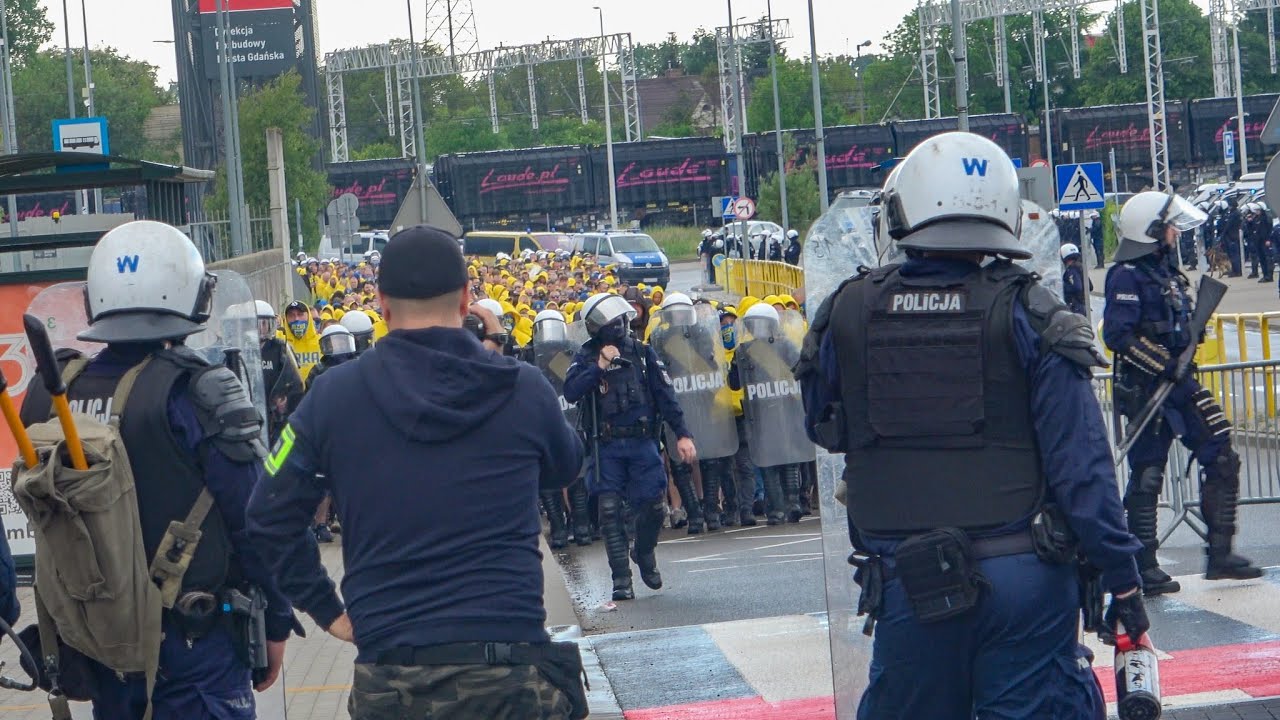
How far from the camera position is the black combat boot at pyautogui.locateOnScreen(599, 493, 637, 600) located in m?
10.3

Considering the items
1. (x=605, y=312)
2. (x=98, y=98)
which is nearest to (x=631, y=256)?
(x=605, y=312)

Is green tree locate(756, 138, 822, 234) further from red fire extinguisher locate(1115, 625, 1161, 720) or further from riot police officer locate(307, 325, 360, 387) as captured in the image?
red fire extinguisher locate(1115, 625, 1161, 720)

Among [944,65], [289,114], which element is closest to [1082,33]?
[944,65]

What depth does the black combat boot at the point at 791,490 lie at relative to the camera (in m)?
13.7

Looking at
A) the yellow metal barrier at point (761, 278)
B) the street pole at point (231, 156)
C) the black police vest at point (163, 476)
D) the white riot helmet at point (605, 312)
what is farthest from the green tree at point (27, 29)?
the black police vest at point (163, 476)

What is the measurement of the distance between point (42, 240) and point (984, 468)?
270 inches

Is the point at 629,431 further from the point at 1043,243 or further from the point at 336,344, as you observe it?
the point at 1043,243

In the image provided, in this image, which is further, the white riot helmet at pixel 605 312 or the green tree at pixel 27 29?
the green tree at pixel 27 29

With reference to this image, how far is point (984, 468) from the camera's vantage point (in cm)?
387

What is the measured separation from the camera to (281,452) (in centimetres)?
347

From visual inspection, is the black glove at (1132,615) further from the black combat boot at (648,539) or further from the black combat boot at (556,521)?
the black combat boot at (556,521)

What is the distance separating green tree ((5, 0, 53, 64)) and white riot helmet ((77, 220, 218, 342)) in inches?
4036

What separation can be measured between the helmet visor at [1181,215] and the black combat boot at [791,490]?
18.1 feet

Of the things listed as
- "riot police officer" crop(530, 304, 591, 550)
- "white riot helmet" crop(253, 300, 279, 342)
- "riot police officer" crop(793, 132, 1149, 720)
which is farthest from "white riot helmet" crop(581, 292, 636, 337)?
"riot police officer" crop(793, 132, 1149, 720)
